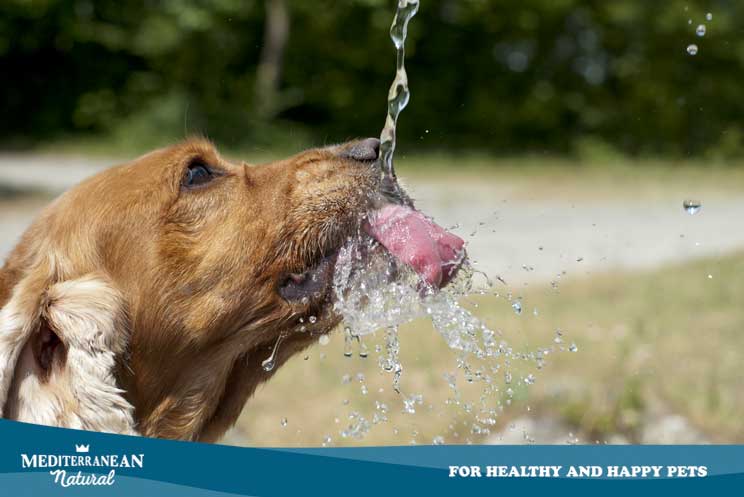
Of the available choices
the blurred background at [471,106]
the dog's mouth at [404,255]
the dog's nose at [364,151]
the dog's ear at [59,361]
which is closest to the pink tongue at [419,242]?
the dog's mouth at [404,255]

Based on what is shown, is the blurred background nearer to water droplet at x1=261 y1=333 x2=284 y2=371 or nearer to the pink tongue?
the pink tongue

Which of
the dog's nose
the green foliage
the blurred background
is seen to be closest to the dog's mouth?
the dog's nose

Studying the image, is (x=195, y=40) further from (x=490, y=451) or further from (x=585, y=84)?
(x=490, y=451)

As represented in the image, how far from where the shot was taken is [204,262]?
11.2 feet

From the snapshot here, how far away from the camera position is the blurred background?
38.5ft

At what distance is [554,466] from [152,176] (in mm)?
1777

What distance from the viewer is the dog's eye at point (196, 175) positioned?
362 cm

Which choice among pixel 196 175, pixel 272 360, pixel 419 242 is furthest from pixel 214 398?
pixel 419 242

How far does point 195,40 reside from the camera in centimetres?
2158

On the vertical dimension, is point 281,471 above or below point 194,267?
below

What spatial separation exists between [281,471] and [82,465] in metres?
0.60

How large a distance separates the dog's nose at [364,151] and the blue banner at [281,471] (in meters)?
1.15

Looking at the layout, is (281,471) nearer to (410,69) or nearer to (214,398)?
(214,398)

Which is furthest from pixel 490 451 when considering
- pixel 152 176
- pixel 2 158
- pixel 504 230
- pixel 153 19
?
pixel 153 19
